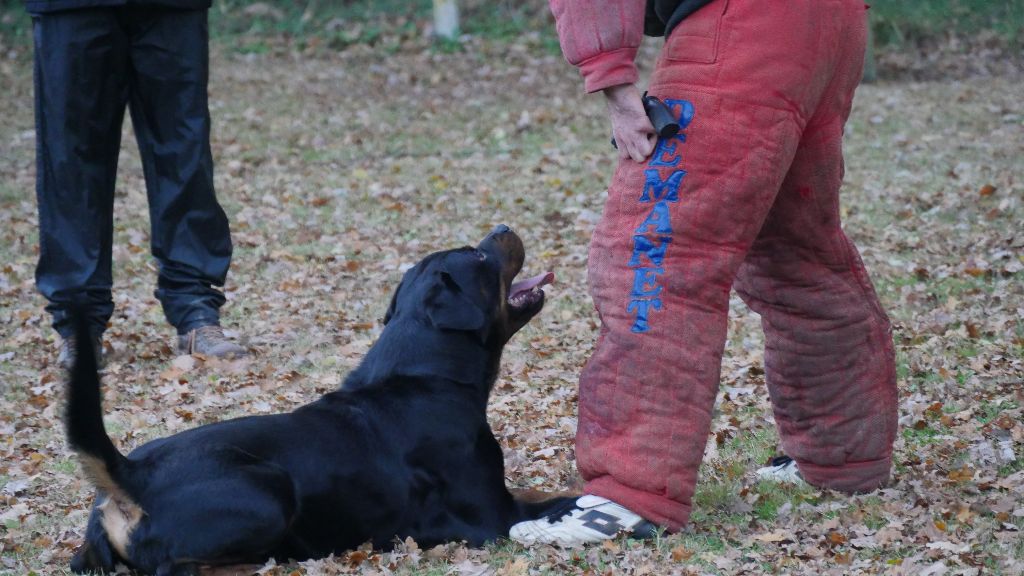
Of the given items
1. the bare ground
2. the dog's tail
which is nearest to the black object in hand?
the bare ground

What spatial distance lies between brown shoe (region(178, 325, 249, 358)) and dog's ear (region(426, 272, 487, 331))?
8.67 ft

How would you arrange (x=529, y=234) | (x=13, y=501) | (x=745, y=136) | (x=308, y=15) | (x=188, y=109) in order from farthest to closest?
1. (x=308, y=15)
2. (x=529, y=234)
3. (x=188, y=109)
4. (x=13, y=501)
5. (x=745, y=136)

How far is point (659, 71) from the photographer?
3.63 meters

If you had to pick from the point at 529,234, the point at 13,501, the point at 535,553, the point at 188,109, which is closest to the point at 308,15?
the point at 529,234

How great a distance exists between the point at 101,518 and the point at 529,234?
19.7 feet

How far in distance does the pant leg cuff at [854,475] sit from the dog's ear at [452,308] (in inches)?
50.0

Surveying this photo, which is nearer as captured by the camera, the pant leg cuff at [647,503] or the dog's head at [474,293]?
the pant leg cuff at [647,503]

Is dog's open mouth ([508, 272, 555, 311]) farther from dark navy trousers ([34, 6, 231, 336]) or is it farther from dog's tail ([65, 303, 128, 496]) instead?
dark navy trousers ([34, 6, 231, 336])

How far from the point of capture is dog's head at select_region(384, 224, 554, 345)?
423 centimetres

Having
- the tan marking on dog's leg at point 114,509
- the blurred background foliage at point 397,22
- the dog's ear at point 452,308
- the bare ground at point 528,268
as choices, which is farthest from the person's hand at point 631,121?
the blurred background foliage at point 397,22

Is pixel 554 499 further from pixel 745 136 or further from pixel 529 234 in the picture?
pixel 529 234

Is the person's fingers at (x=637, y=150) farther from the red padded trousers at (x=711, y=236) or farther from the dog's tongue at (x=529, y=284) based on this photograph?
the dog's tongue at (x=529, y=284)

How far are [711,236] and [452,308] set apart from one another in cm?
107

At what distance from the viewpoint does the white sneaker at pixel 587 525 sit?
3707mm
